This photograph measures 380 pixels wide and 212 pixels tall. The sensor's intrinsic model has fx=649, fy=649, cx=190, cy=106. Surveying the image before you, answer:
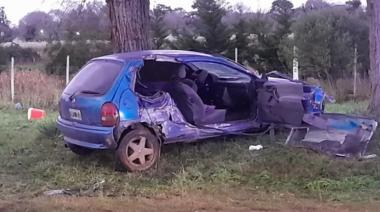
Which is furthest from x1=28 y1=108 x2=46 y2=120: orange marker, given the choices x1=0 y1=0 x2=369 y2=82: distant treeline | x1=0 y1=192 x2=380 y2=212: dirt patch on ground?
x1=0 y1=0 x2=369 y2=82: distant treeline

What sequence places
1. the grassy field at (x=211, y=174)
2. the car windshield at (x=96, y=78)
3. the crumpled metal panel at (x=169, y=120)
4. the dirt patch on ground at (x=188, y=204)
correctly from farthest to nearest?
the crumpled metal panel at (x=169, y=120), the car windshield at (x=96, y=78), the grassy field at (x=211, y=174), the dirt patch on ground at (x=188, y=204)

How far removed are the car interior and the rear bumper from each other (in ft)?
2.90

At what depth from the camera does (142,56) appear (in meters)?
8.85

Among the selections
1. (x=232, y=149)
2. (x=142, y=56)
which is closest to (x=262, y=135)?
(x=232, y=149)

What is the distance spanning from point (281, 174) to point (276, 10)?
22.1 m

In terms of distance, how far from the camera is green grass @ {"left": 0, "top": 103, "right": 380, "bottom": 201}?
293 inches

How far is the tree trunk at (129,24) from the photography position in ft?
36.0

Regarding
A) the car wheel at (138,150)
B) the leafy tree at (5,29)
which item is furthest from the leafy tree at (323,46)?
the leafy tree at (5,29)

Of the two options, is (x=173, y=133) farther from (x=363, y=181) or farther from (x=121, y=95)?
(x=363, y=181)

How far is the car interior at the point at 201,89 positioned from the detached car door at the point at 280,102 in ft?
0.54

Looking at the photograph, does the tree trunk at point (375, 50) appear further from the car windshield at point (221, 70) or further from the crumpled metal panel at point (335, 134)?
the car windshield at point (221, 70)

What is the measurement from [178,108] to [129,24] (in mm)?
2631

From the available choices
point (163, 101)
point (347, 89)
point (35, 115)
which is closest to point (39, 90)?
point (35, 115)

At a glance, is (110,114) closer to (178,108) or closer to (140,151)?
(140,151)
